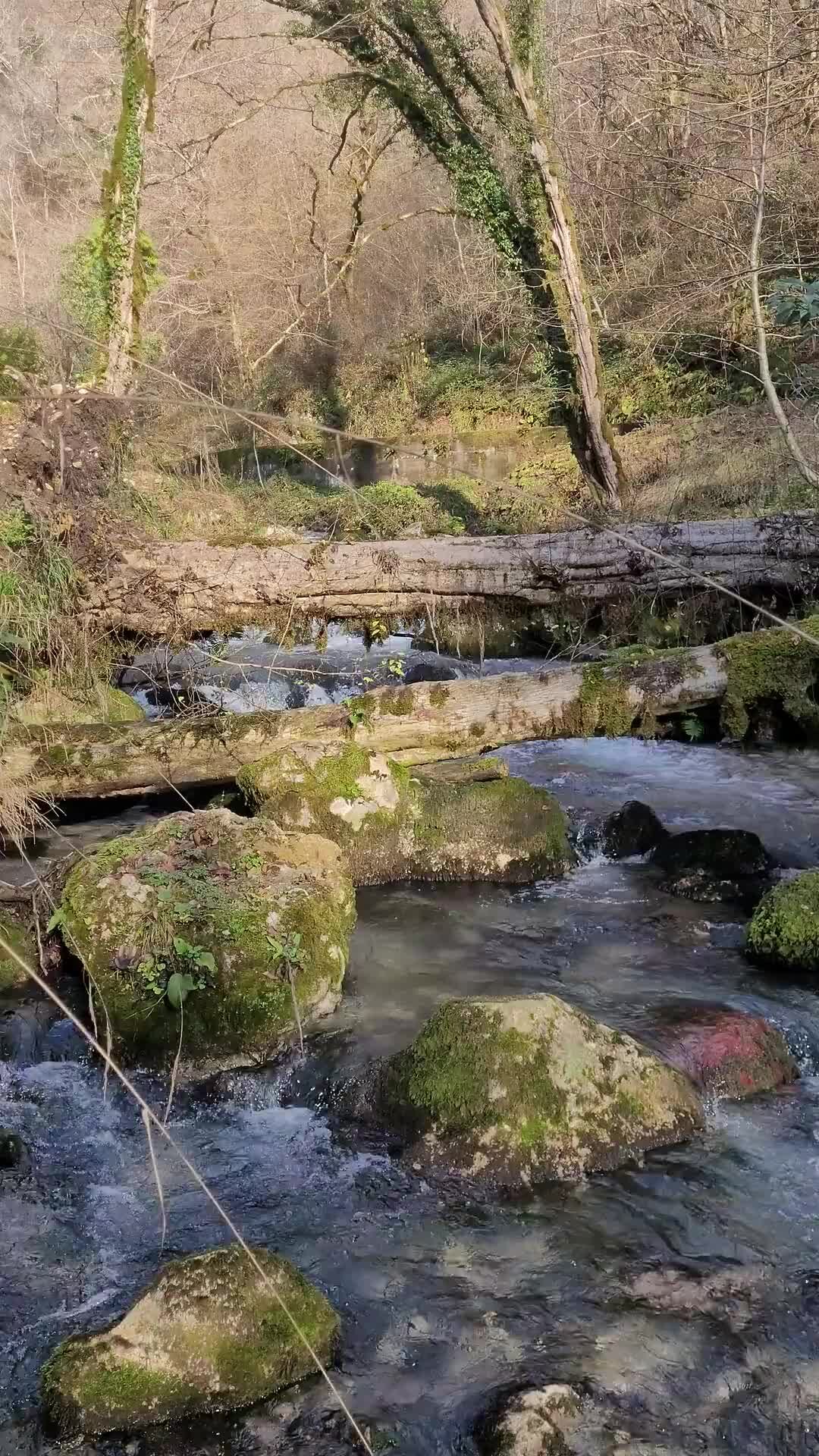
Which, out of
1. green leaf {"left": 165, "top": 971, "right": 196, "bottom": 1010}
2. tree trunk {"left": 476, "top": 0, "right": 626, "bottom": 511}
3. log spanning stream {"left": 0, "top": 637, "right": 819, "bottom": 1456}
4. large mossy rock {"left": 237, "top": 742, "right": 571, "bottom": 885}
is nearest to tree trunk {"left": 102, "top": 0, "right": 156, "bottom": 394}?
tree trunk {"left": 476, "top": 0, "right": 626, "bottom": 511}

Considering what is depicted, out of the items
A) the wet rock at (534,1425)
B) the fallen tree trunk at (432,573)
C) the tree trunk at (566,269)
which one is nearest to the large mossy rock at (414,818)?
the fallen tree trunk at (432,573)

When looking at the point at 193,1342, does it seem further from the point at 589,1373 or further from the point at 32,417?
the point at 32,417

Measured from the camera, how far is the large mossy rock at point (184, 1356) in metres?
3.40

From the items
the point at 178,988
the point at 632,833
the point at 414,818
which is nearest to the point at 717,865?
the point at 632,833

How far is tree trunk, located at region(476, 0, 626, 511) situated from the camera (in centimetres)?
1387

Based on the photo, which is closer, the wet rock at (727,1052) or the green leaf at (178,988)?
the wet rock at (727,1052)

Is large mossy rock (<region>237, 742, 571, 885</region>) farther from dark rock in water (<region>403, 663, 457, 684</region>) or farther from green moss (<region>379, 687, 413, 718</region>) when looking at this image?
dark rock in water (<region>403, 663, 457, 684</region>)

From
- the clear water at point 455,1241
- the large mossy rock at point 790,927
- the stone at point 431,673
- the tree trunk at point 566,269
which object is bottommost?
the clear water at point 455,1241

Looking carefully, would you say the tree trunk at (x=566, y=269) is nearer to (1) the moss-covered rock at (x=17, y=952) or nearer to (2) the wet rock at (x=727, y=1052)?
(2) the wet rock at (x=727, y=1052)

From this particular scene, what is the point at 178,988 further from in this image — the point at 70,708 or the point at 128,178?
the point at 128,178

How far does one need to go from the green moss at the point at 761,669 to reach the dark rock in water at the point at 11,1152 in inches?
223

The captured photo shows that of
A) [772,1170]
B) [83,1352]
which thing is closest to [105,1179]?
[83,1352]

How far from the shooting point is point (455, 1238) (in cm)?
423

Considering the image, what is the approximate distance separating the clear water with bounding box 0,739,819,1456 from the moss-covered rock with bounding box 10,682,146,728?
8.82 feet
